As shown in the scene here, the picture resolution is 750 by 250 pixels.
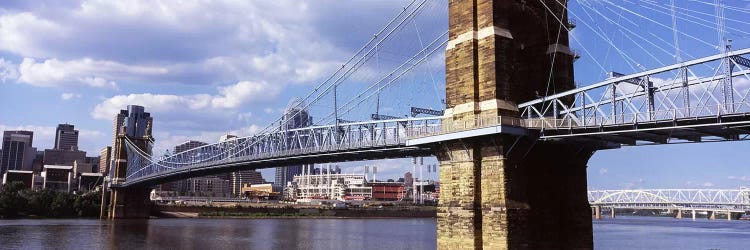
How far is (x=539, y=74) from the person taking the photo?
42.8 meters

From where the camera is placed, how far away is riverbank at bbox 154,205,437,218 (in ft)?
504

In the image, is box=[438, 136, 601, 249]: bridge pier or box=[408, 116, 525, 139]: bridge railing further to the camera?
box=[408, 116, 525, 139]: bridge railing

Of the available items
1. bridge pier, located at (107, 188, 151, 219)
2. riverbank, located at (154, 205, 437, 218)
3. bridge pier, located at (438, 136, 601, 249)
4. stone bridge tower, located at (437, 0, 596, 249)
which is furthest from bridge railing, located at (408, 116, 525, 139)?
riverbank, located at (154, 205, 437, 218)

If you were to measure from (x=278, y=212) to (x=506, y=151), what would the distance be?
14049cm

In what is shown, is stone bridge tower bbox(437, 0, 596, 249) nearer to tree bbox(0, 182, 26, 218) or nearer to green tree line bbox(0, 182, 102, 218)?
tree bbox(0, 182, 26, 218)

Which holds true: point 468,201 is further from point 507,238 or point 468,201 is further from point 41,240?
point 41,240

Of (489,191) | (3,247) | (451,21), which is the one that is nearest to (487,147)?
(489,191)

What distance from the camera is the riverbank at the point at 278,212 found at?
15375 centimetres

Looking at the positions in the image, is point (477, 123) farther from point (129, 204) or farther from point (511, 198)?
point (129, 204)

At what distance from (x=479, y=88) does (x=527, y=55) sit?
16.3 ft

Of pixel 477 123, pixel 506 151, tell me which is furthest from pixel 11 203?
pixel 506 151

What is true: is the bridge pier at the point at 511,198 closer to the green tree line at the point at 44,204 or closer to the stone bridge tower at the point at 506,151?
the stone bridge tower at the point at 506,151

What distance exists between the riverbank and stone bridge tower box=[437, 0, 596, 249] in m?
121

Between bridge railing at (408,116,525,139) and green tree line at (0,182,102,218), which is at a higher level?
bridge railing at (408,116,525,139)
